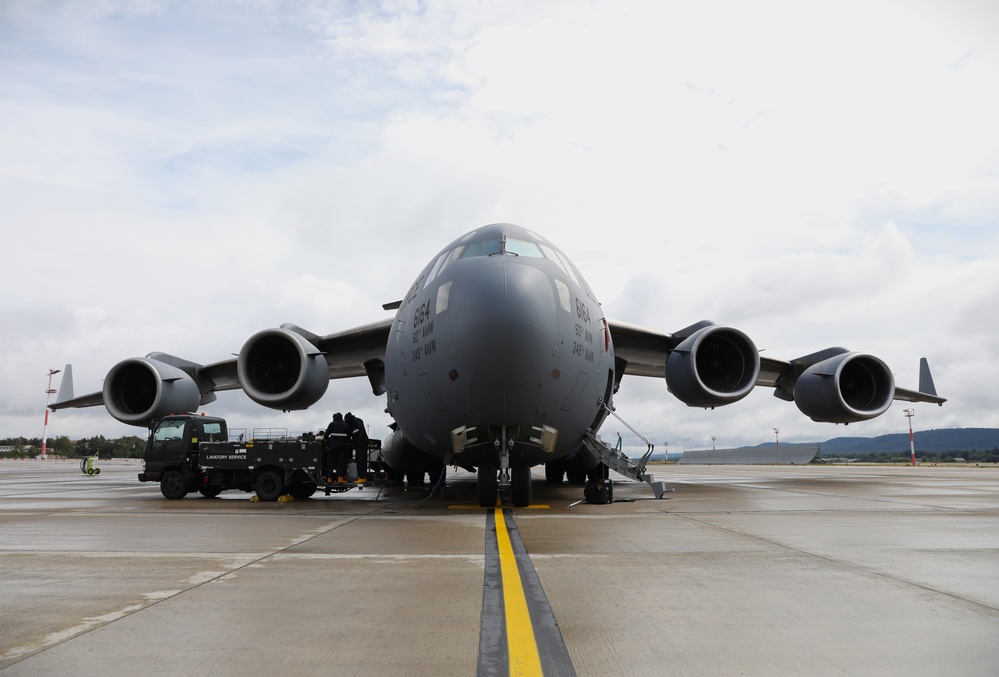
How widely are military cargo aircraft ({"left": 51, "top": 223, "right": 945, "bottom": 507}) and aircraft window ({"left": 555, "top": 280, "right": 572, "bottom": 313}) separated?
35 mm

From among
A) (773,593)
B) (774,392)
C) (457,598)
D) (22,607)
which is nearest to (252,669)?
(457,598)

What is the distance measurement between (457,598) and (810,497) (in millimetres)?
10038

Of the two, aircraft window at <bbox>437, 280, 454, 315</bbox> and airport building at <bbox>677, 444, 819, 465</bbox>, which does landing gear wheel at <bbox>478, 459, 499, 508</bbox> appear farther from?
airport building at <bbox>677, 444, 819, 465</bbox>

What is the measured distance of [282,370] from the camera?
14.1m

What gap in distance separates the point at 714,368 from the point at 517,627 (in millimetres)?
12001

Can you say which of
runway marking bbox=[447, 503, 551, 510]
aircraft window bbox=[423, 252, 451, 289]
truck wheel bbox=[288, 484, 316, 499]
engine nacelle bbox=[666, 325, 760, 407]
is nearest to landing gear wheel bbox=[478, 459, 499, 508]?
runway marking bbox=[447, 503, 551, 510]

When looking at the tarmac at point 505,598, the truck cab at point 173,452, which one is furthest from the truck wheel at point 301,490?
the tarmac at point 505,598

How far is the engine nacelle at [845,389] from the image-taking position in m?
14.8

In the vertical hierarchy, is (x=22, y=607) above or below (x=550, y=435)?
below

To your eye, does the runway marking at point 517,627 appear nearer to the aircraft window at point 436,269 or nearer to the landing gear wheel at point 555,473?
the aircraft window at point 436,269

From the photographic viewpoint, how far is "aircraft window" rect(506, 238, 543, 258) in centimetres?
945

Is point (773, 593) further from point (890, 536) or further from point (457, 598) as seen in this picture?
point (890, 536)

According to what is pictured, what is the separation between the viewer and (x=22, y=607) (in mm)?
3760

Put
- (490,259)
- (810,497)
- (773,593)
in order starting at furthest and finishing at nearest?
(810,497), (490,259), (773,593)
